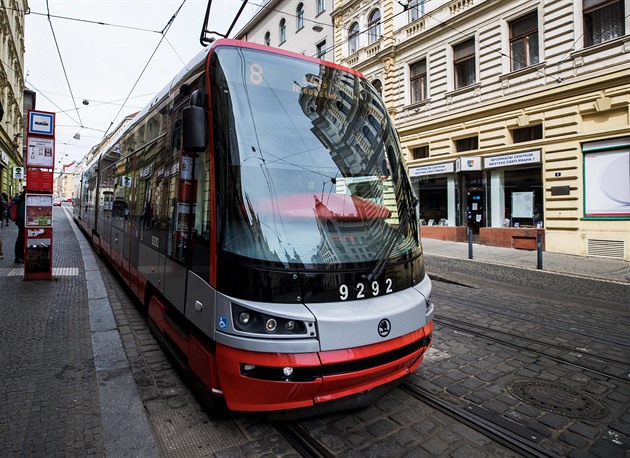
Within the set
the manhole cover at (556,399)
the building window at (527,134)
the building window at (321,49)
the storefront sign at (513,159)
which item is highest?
the building window at (321,49)

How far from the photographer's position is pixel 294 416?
9.52 feet

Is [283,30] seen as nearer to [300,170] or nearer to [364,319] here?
[300,170]

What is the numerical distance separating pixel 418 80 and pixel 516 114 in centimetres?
575

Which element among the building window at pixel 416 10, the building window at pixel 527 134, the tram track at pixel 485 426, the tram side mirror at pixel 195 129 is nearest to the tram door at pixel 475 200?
the building window at pixel 527 134

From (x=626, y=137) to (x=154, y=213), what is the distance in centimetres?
1354

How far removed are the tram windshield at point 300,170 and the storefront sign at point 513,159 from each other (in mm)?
12843

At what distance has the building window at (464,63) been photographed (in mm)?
16609

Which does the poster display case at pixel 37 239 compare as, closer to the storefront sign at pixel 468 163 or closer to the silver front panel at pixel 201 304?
the silver front panel at pixel 201 304

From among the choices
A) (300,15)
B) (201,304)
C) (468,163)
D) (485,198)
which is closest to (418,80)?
(468,163)

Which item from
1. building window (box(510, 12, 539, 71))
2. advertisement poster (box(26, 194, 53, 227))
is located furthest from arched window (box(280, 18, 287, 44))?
advertisement poster (box(26, 194, 53, 227))

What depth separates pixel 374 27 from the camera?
21.1m

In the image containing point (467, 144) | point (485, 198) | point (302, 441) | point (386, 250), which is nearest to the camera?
point (302, 441)

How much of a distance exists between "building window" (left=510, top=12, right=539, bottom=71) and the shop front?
3.37 m

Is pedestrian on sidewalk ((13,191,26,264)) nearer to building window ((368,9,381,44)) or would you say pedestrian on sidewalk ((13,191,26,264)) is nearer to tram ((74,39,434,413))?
tram ((74,39,434,413))
